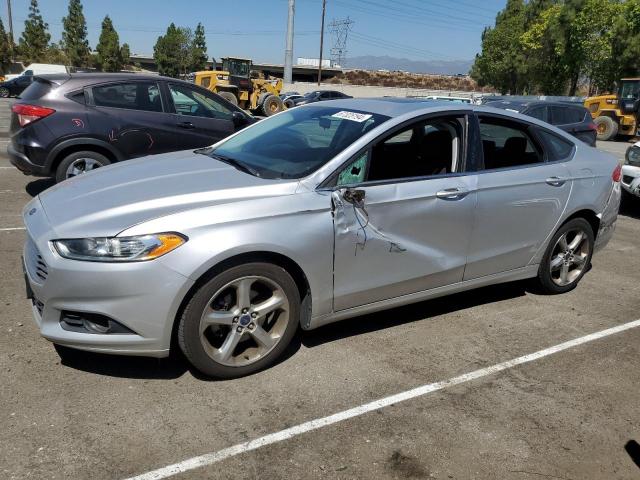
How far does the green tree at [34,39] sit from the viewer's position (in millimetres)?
68375

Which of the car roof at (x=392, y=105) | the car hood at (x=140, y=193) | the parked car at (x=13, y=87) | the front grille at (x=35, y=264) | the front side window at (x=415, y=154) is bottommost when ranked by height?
the parked car at (x=13, y=87)

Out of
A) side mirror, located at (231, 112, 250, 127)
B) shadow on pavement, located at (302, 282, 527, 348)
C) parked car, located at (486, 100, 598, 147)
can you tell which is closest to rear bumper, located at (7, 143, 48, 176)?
side mirror, located at (231, 112, 250, 127)

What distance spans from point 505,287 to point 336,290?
231 centimetres

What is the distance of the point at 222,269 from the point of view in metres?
3.06

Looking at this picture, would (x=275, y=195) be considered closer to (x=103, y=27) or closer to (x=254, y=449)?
(x=254, y=449)

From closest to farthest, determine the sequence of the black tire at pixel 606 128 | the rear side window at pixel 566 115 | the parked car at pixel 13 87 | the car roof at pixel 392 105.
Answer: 1. the car roof at pixel 392 105
2. the rear side window at pixel 566 115
3. the black tire at pixel 606 128
4. the parked car at pixel 13 87

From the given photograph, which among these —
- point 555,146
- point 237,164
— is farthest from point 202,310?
point 555,146

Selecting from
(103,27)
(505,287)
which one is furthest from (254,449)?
(103,27)

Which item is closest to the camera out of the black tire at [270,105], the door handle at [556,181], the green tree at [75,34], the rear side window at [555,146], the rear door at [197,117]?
the door handle at [556,181]

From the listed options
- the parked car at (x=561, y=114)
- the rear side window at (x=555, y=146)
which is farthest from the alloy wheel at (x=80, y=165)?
the parked car at (x=561, y=114)

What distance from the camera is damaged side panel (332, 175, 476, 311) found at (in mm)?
3479

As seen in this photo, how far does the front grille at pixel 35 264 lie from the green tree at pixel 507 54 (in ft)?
180

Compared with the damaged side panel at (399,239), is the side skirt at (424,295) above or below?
Answer: below

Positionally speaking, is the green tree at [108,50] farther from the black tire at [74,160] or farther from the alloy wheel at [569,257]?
the alloy wheel at [569,257]
